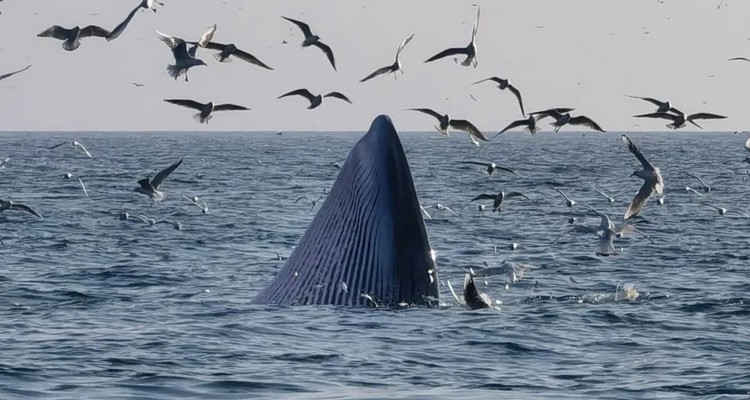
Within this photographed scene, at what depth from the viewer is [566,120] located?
85.1 ft

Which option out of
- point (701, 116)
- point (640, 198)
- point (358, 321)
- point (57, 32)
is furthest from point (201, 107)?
point (358, 321)

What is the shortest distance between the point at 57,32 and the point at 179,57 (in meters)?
1.88

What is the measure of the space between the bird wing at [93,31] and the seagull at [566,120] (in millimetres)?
7050

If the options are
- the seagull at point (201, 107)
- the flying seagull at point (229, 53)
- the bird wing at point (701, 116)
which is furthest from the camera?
the bird wing at point (701, 116)

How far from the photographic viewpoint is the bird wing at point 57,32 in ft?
76.2

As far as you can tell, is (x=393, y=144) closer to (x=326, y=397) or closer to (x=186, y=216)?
(x=326, y=397)

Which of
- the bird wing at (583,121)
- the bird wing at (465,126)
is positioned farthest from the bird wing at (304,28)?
the bird wing at (583,121)

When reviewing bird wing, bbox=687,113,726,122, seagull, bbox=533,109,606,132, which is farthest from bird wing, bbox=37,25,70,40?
bird wing, bbox=687,113,726,122

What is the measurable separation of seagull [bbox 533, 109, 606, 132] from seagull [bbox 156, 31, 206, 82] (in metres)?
5.74

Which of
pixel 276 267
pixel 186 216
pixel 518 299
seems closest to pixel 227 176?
pixel 186 216

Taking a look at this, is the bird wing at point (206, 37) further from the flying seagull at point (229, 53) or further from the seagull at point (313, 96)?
the seagull at point (313, 96)

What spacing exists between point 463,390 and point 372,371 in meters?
1.24

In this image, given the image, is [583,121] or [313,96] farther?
[313,96]

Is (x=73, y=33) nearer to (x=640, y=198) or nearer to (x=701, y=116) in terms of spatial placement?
(x=640, y=198)
